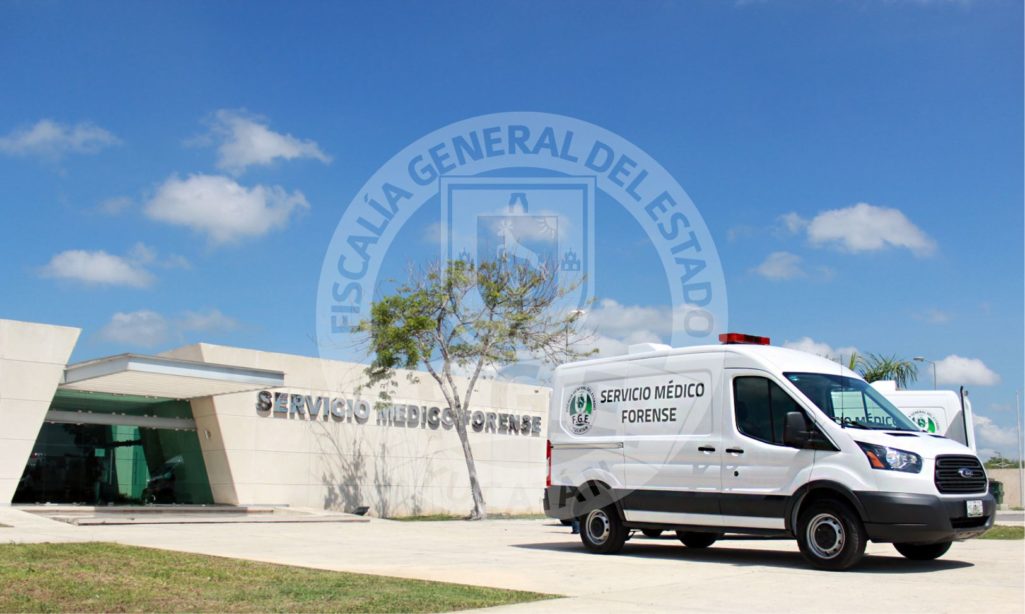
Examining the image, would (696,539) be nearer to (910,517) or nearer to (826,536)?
(826,536)

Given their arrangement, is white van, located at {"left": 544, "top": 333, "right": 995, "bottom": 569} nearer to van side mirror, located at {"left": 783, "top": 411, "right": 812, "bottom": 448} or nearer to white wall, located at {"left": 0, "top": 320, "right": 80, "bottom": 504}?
van side mirror, located at {"left": 783, "top": 411, "right": 812, "bottom": 448}

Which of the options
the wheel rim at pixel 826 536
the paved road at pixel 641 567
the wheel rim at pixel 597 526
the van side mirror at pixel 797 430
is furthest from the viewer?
the wheel rim at pixel 597 526

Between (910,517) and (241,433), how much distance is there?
20.9 meters

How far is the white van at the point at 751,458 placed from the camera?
10539 millimetres

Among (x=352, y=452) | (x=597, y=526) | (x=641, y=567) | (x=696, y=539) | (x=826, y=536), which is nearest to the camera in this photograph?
(x=826, y=536)

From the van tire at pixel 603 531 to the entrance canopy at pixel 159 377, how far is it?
11.9 m

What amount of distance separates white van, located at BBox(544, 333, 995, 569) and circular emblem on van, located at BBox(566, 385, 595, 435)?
21 millimetres

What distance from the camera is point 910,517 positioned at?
10297mm

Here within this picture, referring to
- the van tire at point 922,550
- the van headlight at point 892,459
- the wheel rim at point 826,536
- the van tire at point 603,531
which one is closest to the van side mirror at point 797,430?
the van headlight at point 892,459

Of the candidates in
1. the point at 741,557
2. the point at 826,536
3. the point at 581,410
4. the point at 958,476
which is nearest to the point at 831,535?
the point at 826,536

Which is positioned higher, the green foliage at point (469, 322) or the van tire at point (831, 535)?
the green foliage at point (469, 322)

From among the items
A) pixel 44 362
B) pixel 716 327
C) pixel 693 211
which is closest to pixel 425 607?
pixel 716 327

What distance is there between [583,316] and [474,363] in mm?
3683

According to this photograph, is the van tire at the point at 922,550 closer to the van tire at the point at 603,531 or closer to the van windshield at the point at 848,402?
the van windshield at the point at 848,402
